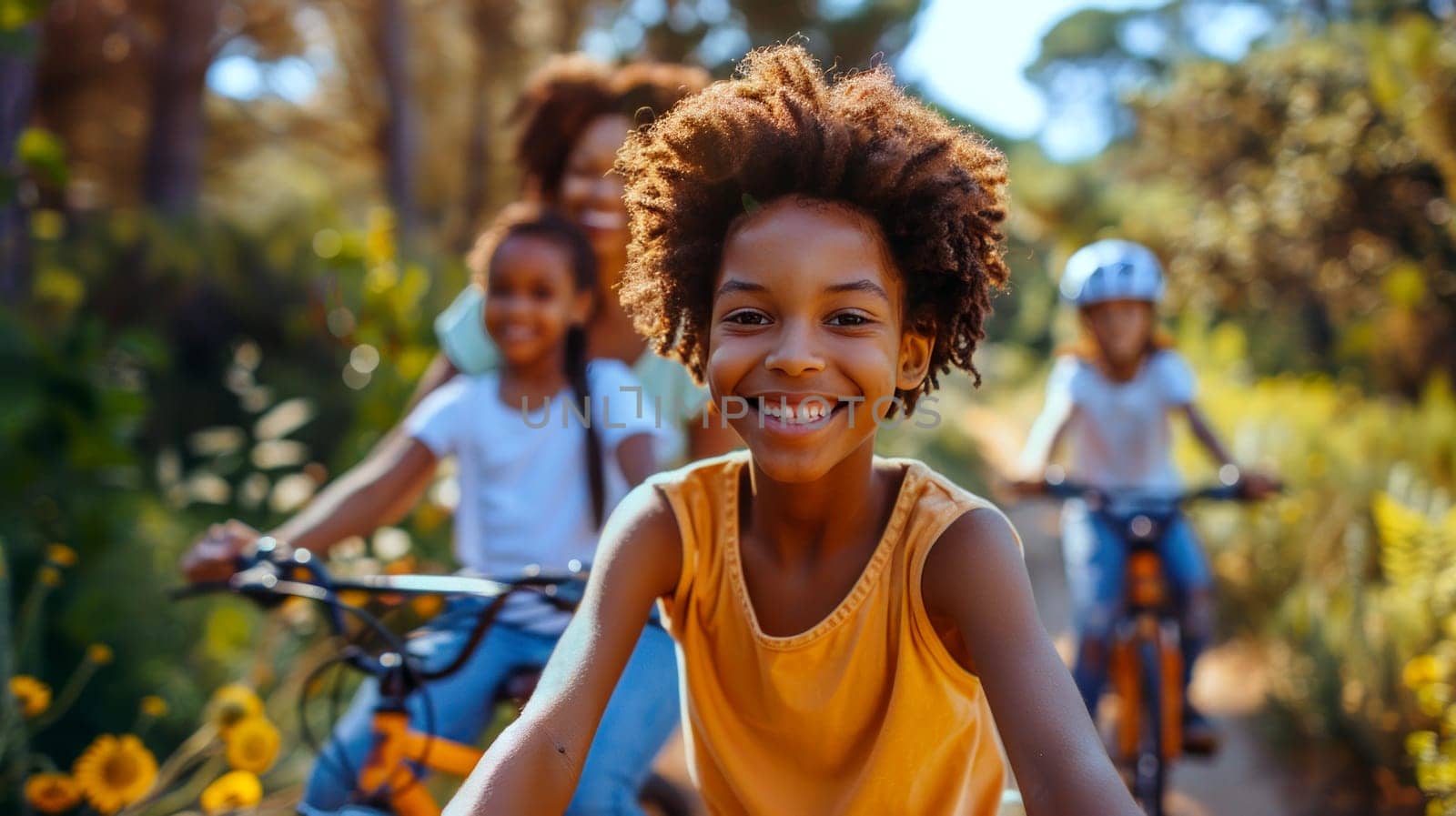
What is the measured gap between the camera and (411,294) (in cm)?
546

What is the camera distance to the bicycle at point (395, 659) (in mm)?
2322

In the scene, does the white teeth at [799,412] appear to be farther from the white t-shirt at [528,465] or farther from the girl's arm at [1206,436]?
the girl's arm at [1206,436]

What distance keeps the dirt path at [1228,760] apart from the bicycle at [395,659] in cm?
154

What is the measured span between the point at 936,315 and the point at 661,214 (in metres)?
0.47

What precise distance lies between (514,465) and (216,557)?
0.73m

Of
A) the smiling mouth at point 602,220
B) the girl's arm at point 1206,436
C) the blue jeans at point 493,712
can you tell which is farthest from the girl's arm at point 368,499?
the girl's arm at point 1206,436

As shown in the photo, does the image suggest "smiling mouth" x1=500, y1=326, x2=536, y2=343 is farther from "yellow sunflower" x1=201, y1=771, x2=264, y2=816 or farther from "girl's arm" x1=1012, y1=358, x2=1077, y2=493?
"girl's arm" x1=1012, y1=358, x2=1077, y2=493

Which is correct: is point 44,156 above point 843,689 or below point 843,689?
above

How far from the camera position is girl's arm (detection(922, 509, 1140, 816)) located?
160cm

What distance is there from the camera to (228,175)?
15258 millimetres

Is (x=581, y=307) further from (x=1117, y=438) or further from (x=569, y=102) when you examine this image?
(x=1117, y=438)

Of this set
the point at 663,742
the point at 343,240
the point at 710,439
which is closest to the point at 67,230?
the point at 343,240

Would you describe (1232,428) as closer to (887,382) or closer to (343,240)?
(343,240)

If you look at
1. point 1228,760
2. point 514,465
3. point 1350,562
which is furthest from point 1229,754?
point 514,465
